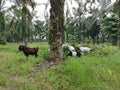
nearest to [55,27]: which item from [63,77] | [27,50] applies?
[27,50]

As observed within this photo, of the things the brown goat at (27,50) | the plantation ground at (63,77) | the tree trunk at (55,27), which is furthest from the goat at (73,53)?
the plantation ground at (63,77)

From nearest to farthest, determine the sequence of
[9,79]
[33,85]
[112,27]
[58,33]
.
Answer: [33,85]
[9,79]
[58,33]
[112,27]

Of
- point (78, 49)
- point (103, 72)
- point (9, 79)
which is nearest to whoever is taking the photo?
point (9, 79)

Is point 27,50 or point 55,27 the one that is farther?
A: point 27,50

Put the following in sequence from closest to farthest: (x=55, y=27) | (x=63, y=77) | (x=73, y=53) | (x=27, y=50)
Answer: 1. (x=63, y=77)
2. (x=55, y=27)
3. (x=27, y=50)
4. (x=73, y=53)

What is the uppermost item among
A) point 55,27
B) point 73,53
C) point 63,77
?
point 55,27

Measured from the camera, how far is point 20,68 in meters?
9.46

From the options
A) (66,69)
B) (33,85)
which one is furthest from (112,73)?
(33,85)

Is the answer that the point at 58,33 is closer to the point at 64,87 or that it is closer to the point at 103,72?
the point at 103,72

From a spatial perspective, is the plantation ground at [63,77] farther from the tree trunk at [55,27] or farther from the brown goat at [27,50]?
the brown goat at [27,50]

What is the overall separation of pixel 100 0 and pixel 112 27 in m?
20.8

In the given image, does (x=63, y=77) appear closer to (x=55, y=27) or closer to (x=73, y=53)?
Result: (x=55, y=27)

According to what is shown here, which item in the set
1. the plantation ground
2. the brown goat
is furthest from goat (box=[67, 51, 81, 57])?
the plantation ground

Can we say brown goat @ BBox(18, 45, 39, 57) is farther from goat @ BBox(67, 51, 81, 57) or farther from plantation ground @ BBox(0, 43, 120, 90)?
plantation ground @ BBox(0, 43, 120, 90)
